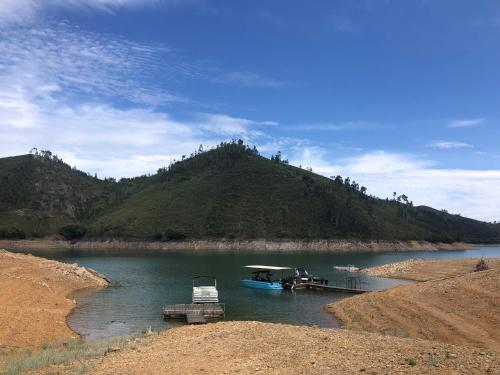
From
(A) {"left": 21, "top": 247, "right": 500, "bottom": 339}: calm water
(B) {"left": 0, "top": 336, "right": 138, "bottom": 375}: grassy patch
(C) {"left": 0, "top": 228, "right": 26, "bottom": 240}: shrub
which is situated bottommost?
(A) {"left": 21, "top": 247, "right": 500, "bottom": 339}: calm water

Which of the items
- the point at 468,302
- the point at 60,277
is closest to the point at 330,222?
the point at 60,277

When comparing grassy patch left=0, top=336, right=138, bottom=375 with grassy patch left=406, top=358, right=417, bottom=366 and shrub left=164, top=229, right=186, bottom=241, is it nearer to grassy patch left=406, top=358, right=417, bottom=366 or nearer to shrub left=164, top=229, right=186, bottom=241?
grassy patch left=406, top=358, right=417, bottom=366

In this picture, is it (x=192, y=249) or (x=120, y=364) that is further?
(x=192, y=249)

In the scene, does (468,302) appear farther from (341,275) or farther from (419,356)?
(341,275)

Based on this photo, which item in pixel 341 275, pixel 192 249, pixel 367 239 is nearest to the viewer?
pixel 341 275

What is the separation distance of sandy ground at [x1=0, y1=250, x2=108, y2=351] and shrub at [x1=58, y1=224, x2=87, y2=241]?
123 meters

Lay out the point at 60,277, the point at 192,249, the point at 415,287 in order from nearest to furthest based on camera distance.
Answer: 1. the point at 415,287
2. the point at 60,277
3. the point at 192,249

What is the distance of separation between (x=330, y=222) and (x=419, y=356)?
165 meters

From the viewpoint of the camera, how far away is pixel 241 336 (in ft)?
69.5

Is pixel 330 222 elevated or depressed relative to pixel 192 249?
elevated

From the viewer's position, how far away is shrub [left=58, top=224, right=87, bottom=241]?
178m

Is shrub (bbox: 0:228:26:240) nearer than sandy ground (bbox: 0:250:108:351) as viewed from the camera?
No

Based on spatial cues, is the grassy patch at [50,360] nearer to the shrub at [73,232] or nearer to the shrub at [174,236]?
the shrub at [174,236]

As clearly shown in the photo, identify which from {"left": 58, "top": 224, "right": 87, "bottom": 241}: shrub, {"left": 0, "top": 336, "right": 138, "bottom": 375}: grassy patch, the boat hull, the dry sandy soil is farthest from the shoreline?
{"left": 0, "top": 336, "right": 138, "bottom": 375}: grassy patch
